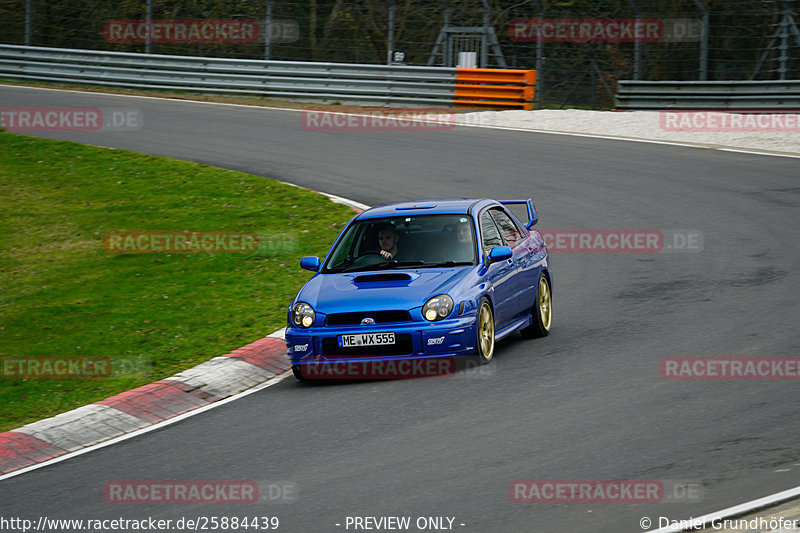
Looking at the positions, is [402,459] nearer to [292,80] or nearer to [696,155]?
[696,155]

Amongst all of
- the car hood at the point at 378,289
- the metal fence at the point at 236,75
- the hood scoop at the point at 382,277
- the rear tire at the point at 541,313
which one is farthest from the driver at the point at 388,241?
Result: the metal fence at the point at 236,75

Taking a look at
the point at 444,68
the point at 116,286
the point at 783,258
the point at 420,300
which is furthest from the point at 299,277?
the point at 444,68

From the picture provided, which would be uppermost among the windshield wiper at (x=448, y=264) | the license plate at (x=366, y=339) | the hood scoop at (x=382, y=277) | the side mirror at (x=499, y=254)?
the side mirror at (x=499, y=254)

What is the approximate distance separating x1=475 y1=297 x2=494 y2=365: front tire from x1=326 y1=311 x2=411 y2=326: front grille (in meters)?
0.68

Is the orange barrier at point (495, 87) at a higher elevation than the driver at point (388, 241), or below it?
higher

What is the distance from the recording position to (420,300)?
9312 millimetres

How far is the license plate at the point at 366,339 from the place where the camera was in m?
9.22

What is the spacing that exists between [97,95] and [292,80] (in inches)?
224

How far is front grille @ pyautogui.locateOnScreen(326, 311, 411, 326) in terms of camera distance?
9.27 metres

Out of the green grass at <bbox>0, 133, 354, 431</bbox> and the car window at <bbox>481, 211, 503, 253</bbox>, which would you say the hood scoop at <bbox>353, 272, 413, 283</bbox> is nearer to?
the car window at <bbox>481, 211, 503, 253</bbox>

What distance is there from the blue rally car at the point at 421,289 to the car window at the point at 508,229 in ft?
0.06

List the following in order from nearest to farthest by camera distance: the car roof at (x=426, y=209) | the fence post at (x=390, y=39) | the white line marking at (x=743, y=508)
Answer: the white line marking at (x=743, y=508) → the car roof at (x=426, y=209) → the fence post at (x=390, y=39)

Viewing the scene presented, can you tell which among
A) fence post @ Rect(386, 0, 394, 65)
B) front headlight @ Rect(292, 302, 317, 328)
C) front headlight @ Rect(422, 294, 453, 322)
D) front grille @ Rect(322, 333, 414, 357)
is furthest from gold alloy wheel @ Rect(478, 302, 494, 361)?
fence post @ Rect(386, 0, 394, 65)

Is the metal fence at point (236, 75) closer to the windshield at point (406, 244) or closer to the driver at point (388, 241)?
the windshield at point (406, 244)
